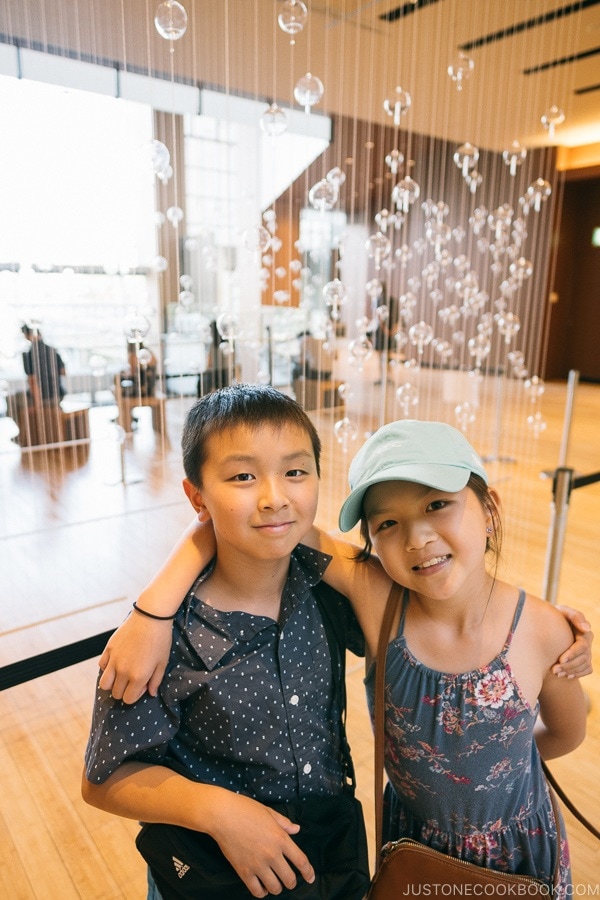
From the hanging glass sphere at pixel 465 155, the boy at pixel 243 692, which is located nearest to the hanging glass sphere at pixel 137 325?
the boy at pixel 243 692

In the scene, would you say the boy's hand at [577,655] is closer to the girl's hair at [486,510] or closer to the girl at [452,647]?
the girl at [452,647]

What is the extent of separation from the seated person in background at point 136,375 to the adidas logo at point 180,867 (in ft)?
6.72

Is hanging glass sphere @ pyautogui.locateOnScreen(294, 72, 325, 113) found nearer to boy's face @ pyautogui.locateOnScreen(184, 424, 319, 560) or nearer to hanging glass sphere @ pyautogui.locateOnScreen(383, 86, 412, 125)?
hanging glass sphere @ pyautogui.locateOnScreen(383, 86, 412, 125)

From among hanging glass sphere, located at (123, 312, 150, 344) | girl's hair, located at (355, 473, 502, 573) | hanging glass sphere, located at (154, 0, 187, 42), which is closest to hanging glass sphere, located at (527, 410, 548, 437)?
hanging glass sphere, located at (123, 312, 150, 344)

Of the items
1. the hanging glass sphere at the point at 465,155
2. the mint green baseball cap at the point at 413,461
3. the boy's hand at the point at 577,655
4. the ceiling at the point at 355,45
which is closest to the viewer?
the mint green baseball cap at the point at 413,461

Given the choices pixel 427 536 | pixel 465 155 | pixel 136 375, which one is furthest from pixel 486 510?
pixel 465 155

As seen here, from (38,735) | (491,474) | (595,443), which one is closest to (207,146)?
(38,735)

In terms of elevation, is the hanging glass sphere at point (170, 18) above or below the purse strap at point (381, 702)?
above

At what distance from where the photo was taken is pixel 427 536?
0.96 meters

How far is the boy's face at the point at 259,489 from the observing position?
2.93 ft

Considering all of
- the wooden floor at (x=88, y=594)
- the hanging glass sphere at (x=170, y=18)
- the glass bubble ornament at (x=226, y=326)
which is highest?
the hanging glass sphere at (x=170, y=18)

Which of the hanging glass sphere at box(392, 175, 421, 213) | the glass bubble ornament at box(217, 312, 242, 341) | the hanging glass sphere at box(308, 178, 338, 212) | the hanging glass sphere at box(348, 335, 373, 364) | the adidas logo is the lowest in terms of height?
the adidas logo

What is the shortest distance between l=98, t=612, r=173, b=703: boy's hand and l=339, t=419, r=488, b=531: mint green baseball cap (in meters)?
0.32

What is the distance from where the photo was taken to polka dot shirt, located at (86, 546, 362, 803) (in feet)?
2.86
